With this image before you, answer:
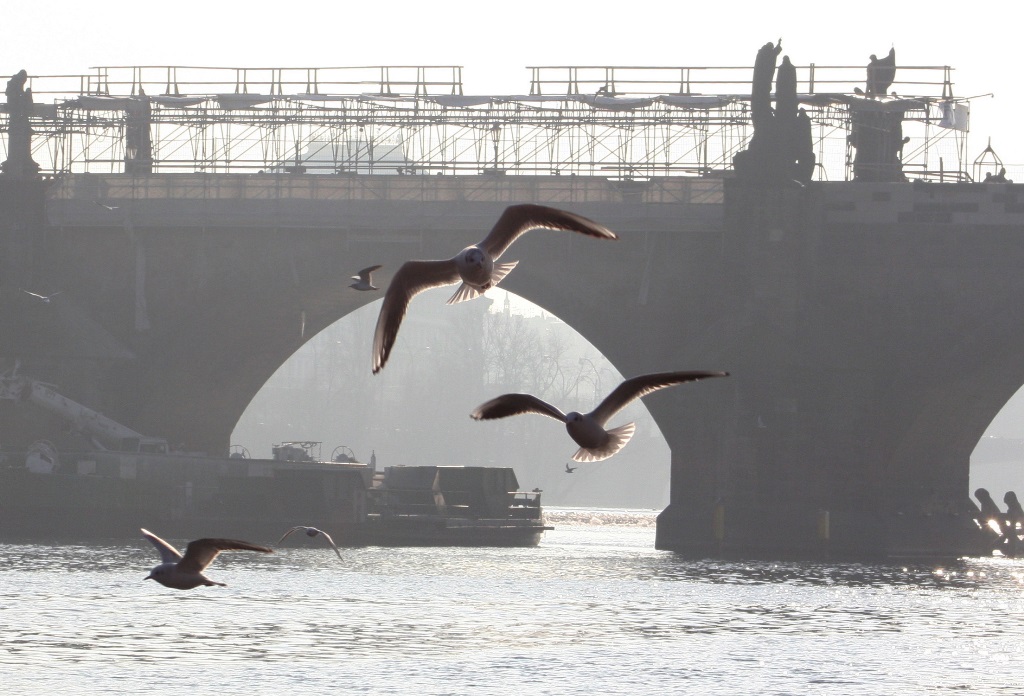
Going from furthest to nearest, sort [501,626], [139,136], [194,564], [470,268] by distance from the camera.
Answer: [139,136]
[501,626]
[194,564]
[470,268]

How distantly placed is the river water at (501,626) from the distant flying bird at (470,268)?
20.7m

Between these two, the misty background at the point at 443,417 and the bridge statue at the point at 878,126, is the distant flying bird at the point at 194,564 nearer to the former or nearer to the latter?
the bridge statue at the point at 878,126

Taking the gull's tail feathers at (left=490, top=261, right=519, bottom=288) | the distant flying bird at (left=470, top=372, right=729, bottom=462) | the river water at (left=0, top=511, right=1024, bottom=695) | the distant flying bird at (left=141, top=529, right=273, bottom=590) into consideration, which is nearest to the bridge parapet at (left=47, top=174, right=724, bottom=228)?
the river water at (left=0, top=511, right=1024, bottom=695)

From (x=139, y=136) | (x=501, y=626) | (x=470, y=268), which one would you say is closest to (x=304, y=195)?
(x=139, y=136)

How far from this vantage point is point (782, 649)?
143ft

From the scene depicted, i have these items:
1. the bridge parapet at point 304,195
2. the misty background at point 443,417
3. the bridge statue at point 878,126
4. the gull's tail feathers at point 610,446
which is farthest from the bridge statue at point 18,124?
the misty background at point 443,417

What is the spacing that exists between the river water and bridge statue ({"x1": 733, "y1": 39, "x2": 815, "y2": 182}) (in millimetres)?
14936

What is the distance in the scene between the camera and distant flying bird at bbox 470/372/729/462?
16.4 m

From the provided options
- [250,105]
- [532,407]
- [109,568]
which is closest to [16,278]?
[250,105]

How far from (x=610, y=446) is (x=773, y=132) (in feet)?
186

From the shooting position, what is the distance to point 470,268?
639 inches

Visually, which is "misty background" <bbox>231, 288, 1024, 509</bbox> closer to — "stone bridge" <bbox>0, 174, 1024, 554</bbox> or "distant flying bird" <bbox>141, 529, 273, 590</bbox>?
"stone bridge" <bbox>0, 174, 1024, 554</bbox>

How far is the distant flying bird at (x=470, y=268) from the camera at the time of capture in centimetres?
1545

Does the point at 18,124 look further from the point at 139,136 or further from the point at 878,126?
the point at 878,126
